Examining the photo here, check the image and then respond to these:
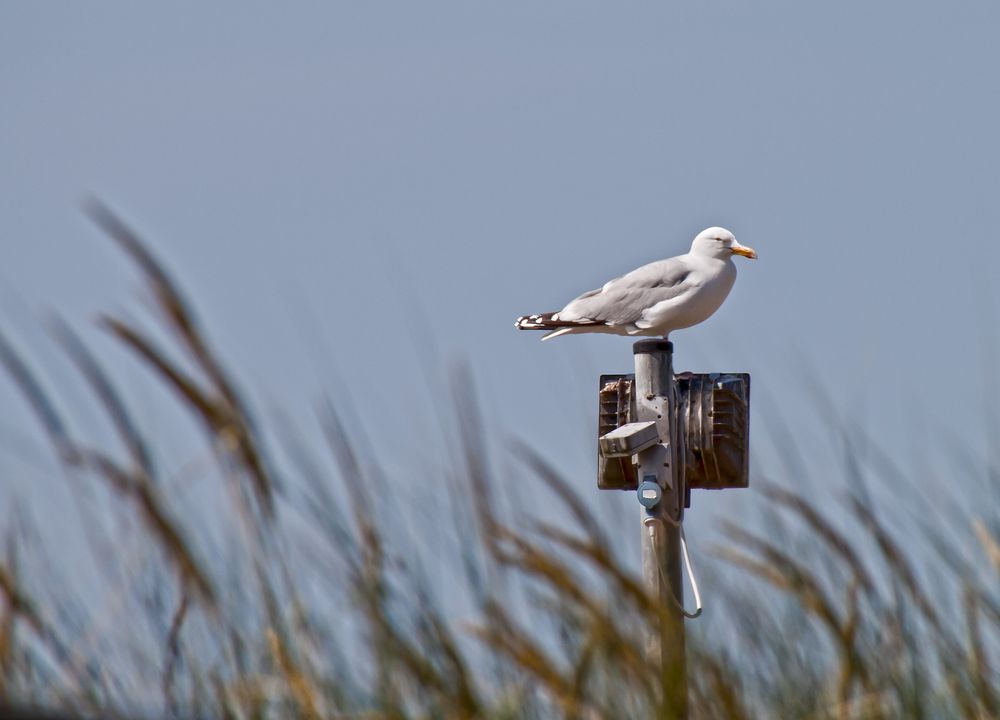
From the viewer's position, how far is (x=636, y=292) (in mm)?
6898

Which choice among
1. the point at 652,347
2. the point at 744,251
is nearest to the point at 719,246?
the point at 744,251

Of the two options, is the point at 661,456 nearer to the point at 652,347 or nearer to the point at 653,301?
the point at 652,347

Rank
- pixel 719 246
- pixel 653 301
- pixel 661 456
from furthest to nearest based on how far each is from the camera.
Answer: pixel 719 246
pixel 653 301
pixel 661 456

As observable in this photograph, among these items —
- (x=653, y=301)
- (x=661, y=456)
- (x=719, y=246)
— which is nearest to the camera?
(x=661, y=456)

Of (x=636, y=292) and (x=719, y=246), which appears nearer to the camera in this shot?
(x=636, y=292)

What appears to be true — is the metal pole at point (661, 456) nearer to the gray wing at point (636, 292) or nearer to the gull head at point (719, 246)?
the gray wing at point (636, 292)

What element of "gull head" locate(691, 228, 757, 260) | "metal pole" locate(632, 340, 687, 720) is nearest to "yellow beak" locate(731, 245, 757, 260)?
"gull head" locate(691, 228, 757, 260)

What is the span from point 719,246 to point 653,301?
0.86 m

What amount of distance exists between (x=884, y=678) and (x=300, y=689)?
905 mm

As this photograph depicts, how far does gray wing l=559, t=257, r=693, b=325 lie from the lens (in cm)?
684

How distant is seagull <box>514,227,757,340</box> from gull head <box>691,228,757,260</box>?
9 cm

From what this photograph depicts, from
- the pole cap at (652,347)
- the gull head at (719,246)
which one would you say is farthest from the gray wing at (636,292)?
the pole cap at (652,347)

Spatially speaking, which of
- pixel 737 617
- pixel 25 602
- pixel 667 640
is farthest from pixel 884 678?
pixel 25 602

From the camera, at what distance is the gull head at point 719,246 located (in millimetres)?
7508
